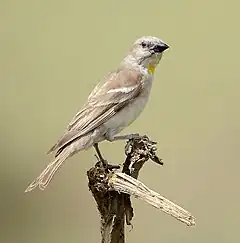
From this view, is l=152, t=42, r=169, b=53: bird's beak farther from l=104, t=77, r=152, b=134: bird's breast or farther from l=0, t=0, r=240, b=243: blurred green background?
l=0, t=0, r=240, b=243: blurred green background

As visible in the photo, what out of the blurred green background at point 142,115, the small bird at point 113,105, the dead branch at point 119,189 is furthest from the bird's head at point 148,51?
the blurred green background at point 142,115

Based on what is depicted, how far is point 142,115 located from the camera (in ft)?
7.06

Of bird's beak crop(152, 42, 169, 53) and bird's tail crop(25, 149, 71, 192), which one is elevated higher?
bird's beak crop(152, 42, 169, 53)

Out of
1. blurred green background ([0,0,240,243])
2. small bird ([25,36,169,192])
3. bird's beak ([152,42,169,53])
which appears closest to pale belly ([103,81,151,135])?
small bird ([25,36,169,192])

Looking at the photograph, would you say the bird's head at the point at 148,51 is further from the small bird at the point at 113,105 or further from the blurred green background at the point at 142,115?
Result: the blurred green background at the point at 142,115

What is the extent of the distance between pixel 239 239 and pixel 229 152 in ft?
0.92

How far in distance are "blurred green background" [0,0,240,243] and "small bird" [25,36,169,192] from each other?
627 millimetres

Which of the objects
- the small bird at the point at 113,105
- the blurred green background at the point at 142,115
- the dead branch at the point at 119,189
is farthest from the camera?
the blurred green background at the point at 142,115

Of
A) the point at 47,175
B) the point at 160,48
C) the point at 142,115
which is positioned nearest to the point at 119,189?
the point at 47,175

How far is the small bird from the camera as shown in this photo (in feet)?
4.56

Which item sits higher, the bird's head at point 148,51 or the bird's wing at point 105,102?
the bird's head at point 148,51

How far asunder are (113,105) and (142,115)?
72cm

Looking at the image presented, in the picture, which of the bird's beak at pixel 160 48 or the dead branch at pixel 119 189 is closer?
the dead branch at pixel 119 189

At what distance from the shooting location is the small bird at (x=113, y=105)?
1.39 metres
